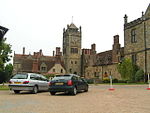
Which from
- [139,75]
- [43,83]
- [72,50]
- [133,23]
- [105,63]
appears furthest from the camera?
[72,50]

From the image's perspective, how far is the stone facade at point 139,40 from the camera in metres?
36.1

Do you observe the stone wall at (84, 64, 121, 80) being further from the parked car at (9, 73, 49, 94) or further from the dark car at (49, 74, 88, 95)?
the dark car at (49, 74, 88, 95)

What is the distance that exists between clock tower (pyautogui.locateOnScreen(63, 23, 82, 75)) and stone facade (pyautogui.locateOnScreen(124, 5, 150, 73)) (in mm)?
33827

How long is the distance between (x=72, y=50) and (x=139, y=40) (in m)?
38.7

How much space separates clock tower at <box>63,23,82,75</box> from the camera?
73.4 metres

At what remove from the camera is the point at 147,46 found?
36031 millimetres

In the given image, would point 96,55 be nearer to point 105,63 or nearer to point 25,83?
point 105,63

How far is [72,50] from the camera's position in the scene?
245 ft

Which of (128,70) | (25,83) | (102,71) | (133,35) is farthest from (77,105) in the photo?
(102,71)

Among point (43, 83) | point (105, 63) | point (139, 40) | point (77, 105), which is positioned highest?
point (139, 40)

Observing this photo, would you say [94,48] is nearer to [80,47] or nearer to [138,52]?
[80,47]

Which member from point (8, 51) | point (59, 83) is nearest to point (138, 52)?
point (8, 51)

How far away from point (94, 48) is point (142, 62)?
1047 inches

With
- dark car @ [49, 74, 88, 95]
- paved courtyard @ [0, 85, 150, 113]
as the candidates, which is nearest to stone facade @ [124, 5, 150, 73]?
dark car @ [49, 74, 88, 95]
